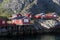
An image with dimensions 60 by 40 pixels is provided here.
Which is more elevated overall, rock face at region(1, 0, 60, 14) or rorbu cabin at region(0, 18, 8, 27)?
rock face at region(1, 0, 60, 14)

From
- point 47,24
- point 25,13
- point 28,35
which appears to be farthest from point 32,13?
point 28,35

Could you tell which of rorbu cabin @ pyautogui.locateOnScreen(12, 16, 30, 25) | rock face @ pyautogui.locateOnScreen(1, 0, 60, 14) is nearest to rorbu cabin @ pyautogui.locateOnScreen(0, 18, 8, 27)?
rorbu cabin @ pyautogui.locateOnScreen(12, 16, 30, 25)

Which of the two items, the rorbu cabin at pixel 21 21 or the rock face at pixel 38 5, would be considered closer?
the rorbu cabin at pixel 21 21

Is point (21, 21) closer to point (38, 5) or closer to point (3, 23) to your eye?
point (3, 23)

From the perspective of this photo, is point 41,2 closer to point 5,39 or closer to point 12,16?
point 12,16

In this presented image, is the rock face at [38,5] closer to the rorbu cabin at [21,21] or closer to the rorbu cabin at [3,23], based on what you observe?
the rorbu cabin at [21,21]

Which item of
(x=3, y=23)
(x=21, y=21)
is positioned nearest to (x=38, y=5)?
(x=21, y=21)

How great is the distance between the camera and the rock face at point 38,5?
8884cm

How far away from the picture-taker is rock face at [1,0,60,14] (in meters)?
88.8

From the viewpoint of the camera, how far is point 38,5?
3575 inches

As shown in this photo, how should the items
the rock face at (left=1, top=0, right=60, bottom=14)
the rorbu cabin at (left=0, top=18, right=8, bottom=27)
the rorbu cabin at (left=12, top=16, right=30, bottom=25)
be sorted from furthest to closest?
1. the rock face at (left=1, top=0, right=60, bottom=14)
2. the rorbu cabin at (left=12, top=16, right=30, bottom=25)
3. the rorbu cabin at (left=0, top=18, right=8, bottom=27)

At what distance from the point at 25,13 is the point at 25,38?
2111 cm

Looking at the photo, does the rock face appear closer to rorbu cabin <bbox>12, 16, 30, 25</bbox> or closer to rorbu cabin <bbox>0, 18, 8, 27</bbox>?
rorbu cabin <bbox>12, 16, 30, 25</bbox>

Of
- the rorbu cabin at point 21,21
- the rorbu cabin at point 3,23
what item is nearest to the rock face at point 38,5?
the rorbu cabin at point 21,21
